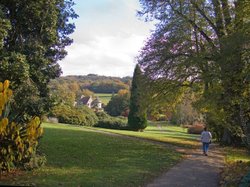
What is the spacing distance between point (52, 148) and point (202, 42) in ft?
34.8

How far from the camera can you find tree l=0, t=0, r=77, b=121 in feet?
42.9

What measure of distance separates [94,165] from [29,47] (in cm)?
514

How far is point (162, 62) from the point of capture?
23.1 metres

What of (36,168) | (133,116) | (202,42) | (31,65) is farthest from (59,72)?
(133,116)

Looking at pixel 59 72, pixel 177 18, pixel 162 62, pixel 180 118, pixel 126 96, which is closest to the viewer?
pixel 59 72

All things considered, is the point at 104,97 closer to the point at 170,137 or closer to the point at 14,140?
the point at 170,137

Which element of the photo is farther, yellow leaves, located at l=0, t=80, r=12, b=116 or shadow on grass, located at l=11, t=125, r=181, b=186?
shadow on grass, located at l=11, t=125, r=181, b=186

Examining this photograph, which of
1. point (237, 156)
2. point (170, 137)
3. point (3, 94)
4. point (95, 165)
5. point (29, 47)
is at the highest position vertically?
point (29, 47)

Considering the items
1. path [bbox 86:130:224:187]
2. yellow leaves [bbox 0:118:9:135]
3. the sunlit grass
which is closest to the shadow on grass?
path [bbox 86:130:224:187]

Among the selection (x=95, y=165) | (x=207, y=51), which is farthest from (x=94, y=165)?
(x=207, y=51)

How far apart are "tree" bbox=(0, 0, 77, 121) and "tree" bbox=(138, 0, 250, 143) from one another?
7.16m

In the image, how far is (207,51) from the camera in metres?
19.2

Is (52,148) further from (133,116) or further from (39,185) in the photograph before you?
(133,116)

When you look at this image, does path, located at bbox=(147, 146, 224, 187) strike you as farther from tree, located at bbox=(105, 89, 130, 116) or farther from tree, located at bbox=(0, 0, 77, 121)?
tree, located at bbox=(105, 89, 130, 116)
